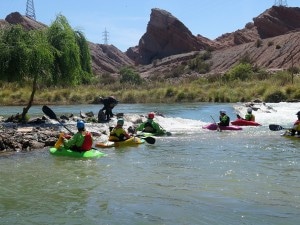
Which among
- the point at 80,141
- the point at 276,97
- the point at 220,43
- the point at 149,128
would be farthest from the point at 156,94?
the point at 220,43

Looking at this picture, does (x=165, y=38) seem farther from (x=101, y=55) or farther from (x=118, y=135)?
(x=118, y=135)

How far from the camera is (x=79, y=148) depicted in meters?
12.6

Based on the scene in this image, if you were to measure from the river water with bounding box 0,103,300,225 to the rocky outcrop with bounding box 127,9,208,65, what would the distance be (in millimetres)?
90352

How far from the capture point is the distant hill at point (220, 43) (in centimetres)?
8031

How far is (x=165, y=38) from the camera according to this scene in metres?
105

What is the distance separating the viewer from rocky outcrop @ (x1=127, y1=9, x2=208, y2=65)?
104m

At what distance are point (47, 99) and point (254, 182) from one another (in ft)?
113

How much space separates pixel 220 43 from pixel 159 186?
10292cm

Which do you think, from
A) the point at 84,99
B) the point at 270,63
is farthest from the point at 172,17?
the point at 84,99

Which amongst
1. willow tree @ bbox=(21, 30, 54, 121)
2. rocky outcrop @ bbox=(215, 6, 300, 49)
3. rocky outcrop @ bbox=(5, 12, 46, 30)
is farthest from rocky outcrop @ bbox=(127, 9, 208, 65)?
willow tree @ bbox=(21, 30, 54, 121)

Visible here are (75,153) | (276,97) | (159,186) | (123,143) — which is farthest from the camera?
(276,97)

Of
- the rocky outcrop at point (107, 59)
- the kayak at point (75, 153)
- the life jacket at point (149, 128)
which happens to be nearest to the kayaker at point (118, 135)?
the kayak at point (75, 153)

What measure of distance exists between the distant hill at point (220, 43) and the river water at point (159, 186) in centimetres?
6452

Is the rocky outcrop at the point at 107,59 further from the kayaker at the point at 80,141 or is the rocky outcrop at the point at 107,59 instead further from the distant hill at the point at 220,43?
the kayaker at the point at 80,141
